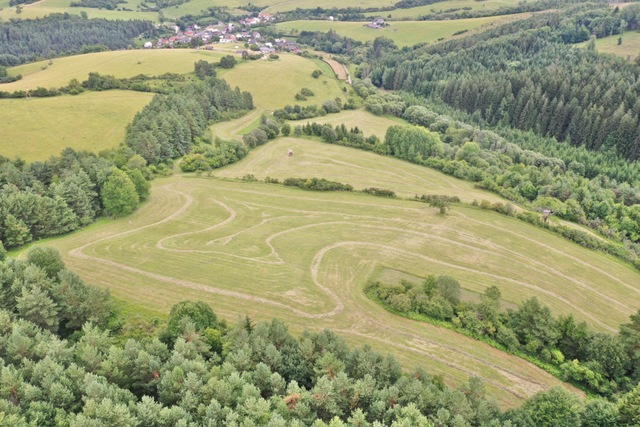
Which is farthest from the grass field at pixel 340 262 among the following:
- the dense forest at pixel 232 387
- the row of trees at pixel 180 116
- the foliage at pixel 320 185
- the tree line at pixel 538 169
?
the row of trees at pixel 180 116

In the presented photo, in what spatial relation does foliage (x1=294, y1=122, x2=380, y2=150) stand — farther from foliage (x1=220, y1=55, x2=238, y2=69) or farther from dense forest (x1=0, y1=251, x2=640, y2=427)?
dense forest (x1=0, y1=251, x2=640, y2=427)

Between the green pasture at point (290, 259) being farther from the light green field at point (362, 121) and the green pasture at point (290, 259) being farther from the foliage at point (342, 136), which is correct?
the light green field at point (362, 121)

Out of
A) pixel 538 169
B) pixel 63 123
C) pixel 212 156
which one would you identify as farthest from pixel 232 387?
pixel 63 123

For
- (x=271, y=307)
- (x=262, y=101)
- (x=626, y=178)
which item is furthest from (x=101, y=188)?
(x=626, y=178)

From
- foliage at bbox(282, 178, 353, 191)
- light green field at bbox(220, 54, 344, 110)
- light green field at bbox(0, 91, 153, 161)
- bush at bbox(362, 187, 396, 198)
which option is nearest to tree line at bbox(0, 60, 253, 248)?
light green field at bbox(0, 91, 153, 161)

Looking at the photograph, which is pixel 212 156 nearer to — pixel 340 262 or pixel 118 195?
pixel 118 195

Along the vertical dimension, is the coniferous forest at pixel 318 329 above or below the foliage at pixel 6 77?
below

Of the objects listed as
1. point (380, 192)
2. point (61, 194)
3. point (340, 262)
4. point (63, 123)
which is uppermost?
point (63, 123)
